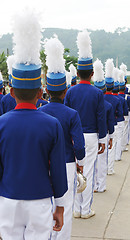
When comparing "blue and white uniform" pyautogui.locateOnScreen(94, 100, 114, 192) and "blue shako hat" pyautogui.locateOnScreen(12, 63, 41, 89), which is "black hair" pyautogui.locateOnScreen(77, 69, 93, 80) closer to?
"blue and white uniform" pyautogui.locateOnScreen(94, 100, 114, 192)

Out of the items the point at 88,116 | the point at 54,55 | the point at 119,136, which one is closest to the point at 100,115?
the point at 88,116

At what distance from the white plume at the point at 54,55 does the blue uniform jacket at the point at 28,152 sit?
1.36 m

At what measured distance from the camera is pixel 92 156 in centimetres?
499

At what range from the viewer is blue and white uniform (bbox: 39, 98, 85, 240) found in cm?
362

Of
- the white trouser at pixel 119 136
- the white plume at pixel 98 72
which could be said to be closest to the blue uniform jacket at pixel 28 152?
the white plume at pixel 98 72

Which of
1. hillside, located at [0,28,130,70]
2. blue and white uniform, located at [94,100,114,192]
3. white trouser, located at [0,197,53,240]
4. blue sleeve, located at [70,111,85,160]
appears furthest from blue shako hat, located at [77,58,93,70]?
hillside, located at [0,28,130,70]

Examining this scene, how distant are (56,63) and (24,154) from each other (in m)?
1.56

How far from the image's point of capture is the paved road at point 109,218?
14.7 ft

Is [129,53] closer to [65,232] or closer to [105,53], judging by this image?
[105,53]

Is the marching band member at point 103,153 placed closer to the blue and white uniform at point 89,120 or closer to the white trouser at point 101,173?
the white trouser at point 101,173

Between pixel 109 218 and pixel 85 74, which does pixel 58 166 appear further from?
pixel 109 218

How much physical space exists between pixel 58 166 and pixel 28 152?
24 cm

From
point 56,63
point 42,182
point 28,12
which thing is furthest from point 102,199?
point 28,12

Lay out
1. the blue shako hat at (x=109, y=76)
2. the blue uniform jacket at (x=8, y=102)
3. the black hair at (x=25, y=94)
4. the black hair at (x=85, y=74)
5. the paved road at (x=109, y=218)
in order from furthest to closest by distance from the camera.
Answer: the blue shako hat at (x=109, y=76) → the blue uniform jacket at (x=8, y=102) → the black hair at (x=85, y=74) → the paved road at (x=109, y=218) → the black hair at (x=25, y=94)
